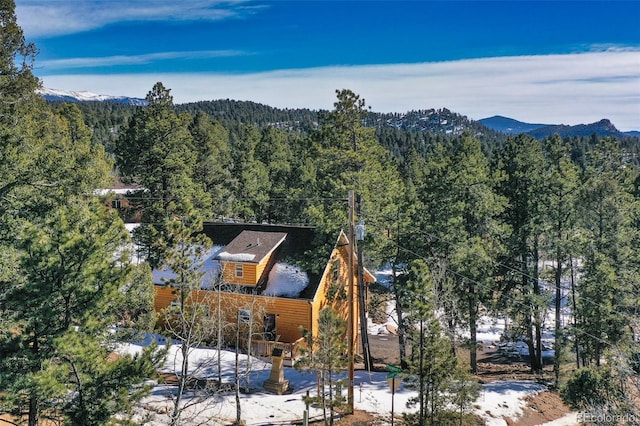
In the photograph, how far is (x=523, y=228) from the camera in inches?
989

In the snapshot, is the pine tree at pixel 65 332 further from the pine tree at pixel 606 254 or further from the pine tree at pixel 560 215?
the pine tree at pixel 560 215

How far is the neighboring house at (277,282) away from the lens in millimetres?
24203

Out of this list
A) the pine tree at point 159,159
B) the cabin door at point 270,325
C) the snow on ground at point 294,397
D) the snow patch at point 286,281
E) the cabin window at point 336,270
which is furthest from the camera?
the pine tree at point 159,159

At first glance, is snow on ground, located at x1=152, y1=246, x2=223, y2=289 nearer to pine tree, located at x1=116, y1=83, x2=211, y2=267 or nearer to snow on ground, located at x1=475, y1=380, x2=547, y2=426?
pine tree, located at x1=116, y1=83, x2=211, y2=267

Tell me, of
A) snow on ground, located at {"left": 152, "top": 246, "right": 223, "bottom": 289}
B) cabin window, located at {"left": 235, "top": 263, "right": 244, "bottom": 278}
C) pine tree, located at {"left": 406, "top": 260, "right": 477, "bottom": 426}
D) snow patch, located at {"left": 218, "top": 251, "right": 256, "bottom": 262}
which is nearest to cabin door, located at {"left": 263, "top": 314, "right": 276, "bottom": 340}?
cabin window, located at {"left": 235, "top": 263, "right": 244, "bottom": 278}

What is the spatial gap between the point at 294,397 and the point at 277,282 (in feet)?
22.6

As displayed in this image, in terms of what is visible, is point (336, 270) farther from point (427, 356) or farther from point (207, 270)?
point (427, 356)

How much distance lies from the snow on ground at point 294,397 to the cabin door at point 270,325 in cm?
160

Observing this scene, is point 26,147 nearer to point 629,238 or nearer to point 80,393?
point 80,393

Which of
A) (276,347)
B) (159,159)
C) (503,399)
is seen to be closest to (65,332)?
(276,347)

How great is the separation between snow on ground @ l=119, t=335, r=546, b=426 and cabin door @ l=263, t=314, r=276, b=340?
160 centimetres

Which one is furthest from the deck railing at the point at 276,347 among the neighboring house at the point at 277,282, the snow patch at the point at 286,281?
the snow patch at the point at 286,281

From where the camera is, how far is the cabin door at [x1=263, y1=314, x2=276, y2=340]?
24.9 metres

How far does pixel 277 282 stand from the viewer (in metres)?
25.5
